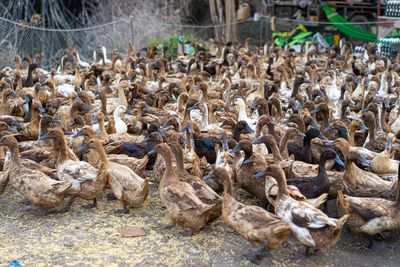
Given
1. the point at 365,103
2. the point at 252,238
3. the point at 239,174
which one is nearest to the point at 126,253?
the point at 252,238

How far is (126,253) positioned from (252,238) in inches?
56.0

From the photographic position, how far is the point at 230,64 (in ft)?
50.0

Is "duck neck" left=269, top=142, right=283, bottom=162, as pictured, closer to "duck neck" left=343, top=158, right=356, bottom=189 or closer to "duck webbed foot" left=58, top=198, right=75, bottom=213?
"duck neck" left=343, top=158, right=356, bottom=189

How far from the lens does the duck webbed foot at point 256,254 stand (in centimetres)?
437

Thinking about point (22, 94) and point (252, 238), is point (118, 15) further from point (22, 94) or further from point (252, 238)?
point (252, 238)

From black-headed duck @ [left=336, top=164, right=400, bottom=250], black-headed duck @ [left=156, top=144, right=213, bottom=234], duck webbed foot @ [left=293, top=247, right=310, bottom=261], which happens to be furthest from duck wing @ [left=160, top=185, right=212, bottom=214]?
black-headed duck @ [left=336, top=164, right=400, bottom=250]

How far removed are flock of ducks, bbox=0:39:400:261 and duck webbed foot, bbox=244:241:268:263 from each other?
2cm

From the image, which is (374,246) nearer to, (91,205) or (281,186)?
(281,186)

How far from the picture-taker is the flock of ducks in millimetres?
4727

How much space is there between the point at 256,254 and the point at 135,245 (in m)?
1.39

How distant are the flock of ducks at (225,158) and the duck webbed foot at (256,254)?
2 centimetres

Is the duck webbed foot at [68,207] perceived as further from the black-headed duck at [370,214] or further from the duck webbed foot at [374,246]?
the duck webbed foot at [374,246]

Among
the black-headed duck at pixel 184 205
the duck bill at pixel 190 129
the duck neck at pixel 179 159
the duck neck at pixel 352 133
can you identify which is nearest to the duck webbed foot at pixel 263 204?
the black-headed duck at pixel 184 205

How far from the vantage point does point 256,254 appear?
4.53 meters
